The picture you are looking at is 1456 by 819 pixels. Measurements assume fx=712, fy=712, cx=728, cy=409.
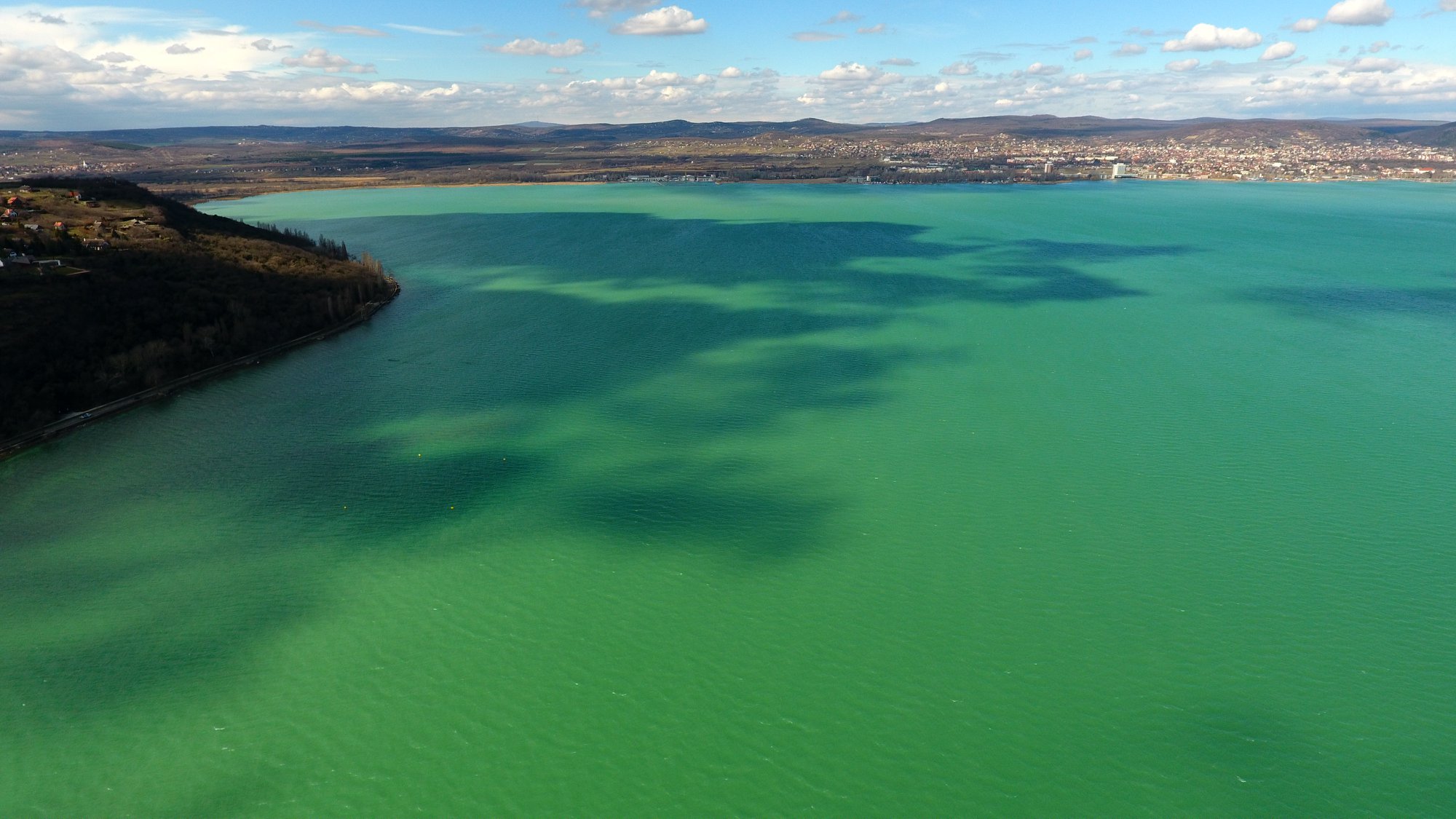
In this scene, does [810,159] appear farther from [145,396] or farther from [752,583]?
[752,583]

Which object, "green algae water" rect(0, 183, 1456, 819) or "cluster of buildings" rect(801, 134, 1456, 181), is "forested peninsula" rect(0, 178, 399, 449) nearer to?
"green algae water" rect(0, 183, 1456, 819)

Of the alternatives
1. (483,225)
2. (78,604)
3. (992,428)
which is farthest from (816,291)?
(483,225)

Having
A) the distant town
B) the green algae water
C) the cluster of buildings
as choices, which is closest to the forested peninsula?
the green algae water

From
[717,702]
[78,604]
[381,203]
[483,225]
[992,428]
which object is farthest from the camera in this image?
[381,203]

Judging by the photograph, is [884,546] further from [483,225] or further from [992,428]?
[483,225]

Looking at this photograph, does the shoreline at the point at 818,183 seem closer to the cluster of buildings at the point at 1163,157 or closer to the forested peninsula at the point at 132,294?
the cluster of buildings at the point at 1163,157

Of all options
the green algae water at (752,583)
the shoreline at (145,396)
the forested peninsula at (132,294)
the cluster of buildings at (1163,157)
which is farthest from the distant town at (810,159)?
the green algae water at (752,583)

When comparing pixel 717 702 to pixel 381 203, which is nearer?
pixel 717 702
